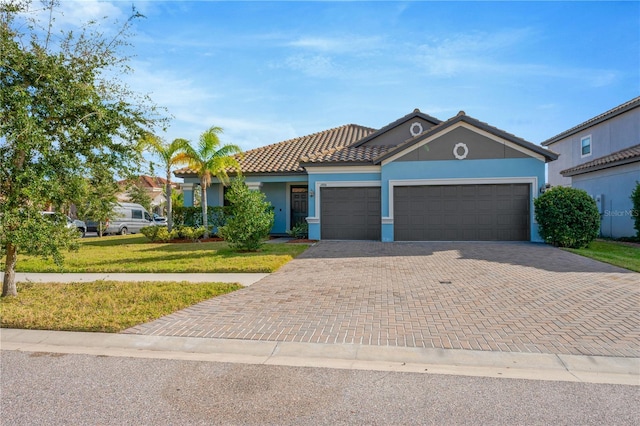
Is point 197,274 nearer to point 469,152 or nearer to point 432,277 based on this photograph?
point 432,277

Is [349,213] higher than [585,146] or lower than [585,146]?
lower

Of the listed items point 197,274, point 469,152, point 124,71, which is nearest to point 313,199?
point 469,152

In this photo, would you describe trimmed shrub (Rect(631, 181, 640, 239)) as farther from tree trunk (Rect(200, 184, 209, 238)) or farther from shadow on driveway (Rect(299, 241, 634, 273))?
tree trunk (Rect(200, 184, 209, 238))

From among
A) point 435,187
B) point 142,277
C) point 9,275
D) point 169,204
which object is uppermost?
point 435,187

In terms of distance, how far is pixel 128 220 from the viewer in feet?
86.0

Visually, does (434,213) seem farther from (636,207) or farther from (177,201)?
(177,201)

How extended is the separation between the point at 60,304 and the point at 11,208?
1954mm

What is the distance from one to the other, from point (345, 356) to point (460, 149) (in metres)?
13.3

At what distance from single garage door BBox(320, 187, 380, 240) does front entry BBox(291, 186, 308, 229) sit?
3338mm

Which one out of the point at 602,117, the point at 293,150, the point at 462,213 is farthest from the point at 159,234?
the point at 602,117

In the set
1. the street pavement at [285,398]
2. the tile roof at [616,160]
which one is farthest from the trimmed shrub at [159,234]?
the tile roof at [616,160]

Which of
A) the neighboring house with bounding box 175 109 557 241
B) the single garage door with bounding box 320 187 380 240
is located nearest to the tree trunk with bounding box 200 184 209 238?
the neighboring house with bounding box 175 109 557 241

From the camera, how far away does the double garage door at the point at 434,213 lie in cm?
1571

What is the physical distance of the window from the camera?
76.4 ft
